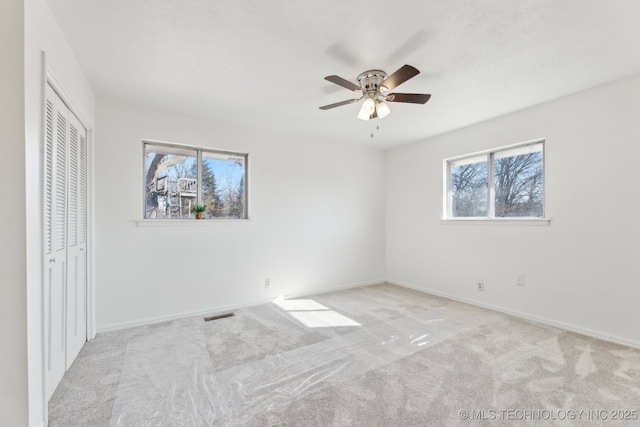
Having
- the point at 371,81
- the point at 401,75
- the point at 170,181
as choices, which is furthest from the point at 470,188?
the point at 170,181

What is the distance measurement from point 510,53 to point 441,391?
8.32ft

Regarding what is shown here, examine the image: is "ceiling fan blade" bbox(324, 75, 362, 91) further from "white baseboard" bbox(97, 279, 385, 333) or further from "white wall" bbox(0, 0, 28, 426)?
"white baseboard" bbox(97, 279, 385, 333)

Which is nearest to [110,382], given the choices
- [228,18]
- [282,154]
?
[228,18]

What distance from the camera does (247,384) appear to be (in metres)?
2.07

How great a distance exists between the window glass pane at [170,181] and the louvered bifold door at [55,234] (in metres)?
1.18

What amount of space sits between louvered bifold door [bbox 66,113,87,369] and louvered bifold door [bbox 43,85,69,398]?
10cm

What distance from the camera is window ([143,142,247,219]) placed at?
340cm

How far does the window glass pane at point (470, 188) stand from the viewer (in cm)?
397

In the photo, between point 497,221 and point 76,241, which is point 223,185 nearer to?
point 76,241

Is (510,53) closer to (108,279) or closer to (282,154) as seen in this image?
(282,154)

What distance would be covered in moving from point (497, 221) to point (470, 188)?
0.67 m

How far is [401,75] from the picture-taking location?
2027 millimetres

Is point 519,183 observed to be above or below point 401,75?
below

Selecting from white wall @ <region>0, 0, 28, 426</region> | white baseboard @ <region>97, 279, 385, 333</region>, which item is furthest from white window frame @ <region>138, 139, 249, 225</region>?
white wall @ <region>0, 0, 28, 426</region>
